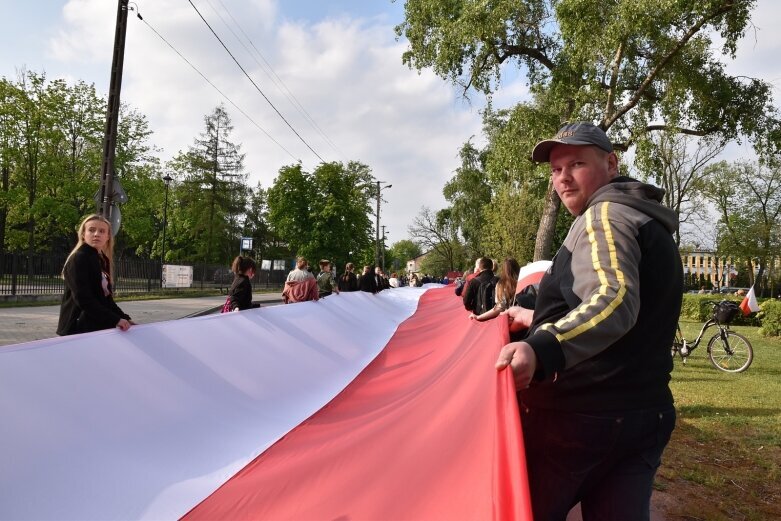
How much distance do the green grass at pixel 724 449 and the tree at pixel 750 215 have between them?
4778cm

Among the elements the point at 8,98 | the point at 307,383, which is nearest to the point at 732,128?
the point at 307,383

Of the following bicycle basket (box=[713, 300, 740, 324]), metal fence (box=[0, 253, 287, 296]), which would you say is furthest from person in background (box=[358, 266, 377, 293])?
metal fence (box=[0, 253, 287, 296])

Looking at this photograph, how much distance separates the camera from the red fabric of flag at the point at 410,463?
5.85ft

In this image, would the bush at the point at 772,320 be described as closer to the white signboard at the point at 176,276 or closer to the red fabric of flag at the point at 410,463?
the red fabric of flag at the point at 410,463

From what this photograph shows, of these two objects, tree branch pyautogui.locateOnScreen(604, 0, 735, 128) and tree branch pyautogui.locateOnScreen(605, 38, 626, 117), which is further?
tree branch pyautogui.locateOnScreen(605, 38, 626, 117)

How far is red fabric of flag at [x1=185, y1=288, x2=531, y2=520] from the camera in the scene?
5.85 feet

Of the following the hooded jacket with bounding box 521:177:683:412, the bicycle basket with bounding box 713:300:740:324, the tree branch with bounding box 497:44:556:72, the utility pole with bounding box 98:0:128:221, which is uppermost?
the tree branch with bounding box 497:44:556:72

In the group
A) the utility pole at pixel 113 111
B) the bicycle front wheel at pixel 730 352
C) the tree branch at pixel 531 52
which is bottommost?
the bicycle front wheel at pixel 730 352

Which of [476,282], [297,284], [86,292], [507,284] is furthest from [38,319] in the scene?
[507,284]

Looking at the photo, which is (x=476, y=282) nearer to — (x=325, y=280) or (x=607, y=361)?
(x=325, y=280)

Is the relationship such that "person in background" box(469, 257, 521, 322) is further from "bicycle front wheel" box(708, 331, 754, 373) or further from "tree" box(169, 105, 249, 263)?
"tree" box(169, 105, 249, 263)

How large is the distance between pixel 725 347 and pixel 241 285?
8603 mm

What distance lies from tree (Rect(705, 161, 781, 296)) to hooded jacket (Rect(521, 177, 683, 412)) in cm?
5560

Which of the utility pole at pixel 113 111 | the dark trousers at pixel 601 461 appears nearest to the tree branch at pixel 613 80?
the utility pole at pixel 113 111
